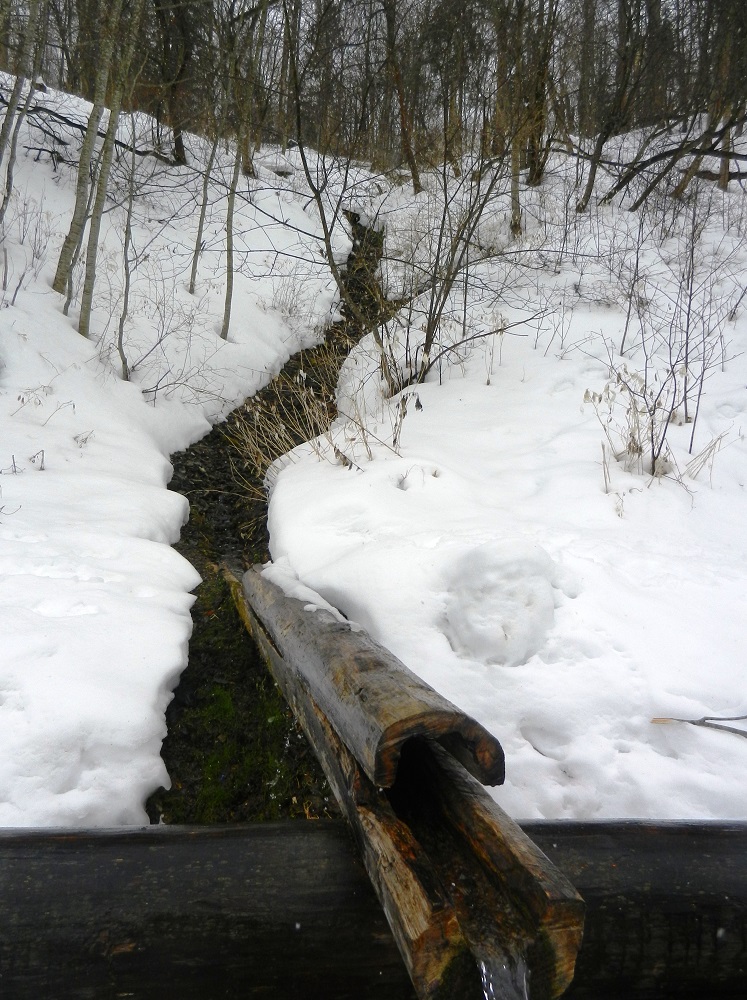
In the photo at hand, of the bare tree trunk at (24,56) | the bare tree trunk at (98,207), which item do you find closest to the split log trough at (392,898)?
the bare tree trunk at (98,207)

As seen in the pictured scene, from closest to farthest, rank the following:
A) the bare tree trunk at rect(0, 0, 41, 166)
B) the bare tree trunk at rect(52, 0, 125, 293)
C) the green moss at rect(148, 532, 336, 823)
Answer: the green moss at rect(148, 532, 336, 823) → the bare tree trunk at rect(52, 0, 125, 293) → the bare tree trunk at rect(0, 0, 41, 166)

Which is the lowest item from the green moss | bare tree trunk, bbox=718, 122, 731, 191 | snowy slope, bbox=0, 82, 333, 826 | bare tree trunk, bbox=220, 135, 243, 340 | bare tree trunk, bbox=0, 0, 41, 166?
the green moss

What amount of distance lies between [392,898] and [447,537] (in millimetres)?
2422

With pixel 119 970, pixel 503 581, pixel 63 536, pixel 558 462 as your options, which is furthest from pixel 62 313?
pixel 119 970

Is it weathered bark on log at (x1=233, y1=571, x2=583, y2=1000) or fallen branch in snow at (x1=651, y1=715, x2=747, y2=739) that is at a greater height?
weathered bark on log at (x1=233, y1=571, x2=583, y2=1000)

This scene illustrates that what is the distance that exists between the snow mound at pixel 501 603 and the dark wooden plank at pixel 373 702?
2.36 feet

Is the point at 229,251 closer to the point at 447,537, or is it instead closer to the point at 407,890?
the point at 447,537

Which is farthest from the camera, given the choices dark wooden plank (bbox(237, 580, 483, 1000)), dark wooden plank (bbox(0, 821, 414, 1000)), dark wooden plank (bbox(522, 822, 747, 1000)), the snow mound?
the snow mound

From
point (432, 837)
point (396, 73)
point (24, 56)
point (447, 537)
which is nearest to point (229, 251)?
point (24, 56)

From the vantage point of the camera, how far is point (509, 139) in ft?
21.2

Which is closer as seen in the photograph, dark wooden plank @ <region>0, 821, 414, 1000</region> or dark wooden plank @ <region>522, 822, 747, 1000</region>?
dark wooden plank @ <region>0, 821, 414, 1000</region>

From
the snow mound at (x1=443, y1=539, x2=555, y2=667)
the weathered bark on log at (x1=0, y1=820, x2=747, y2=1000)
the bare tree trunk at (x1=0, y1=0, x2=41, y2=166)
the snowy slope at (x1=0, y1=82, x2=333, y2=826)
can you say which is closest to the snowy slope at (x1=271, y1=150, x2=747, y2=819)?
the snow mound at (x1=443, y1=539, x2=555, y2=667)

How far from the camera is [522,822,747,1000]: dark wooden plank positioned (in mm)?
1619

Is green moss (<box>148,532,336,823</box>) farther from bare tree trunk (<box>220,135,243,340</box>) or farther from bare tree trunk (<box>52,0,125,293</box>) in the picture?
bare tree trunk (<box>220,135,243,340</box>)
